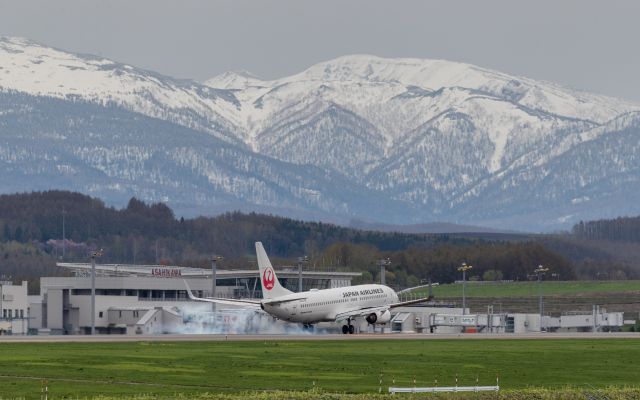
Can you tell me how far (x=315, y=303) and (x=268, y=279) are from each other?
517 centimetres

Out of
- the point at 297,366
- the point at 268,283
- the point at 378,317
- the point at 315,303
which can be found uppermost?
the point at 268,283

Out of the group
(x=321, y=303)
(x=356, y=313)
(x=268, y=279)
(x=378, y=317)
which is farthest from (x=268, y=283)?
(x=378, y=317)

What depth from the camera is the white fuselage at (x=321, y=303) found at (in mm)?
162375

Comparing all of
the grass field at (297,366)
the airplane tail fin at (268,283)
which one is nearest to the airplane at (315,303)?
the airplane tail fin at (268,283)

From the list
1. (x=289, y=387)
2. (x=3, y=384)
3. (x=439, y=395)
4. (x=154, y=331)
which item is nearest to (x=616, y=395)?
(x=439, y=395)

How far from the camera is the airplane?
162750 mm

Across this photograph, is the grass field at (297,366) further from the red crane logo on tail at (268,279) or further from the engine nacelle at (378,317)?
the engine nacelle at (378,317)

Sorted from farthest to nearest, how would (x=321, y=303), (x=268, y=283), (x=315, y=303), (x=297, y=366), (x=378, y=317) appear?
(x=378, y=317) → (x=321, y=303) → (x=268, y=283) → (x=315, y=303) → (x=297, y=366)

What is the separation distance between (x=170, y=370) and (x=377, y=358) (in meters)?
19.3

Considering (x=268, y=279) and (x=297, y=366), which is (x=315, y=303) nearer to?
(x=268, y=279)

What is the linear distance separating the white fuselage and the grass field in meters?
18.8

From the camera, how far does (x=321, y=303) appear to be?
166m

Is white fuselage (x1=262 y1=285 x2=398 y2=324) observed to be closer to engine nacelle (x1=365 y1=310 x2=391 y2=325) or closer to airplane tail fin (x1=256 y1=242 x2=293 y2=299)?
airplane tail fin (x1=256 y1=242 x2=293 y2=299)

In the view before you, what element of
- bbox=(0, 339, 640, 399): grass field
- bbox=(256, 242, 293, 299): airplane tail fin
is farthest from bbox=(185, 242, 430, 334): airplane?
bbox=(0, 339, 640, 399): grass field
